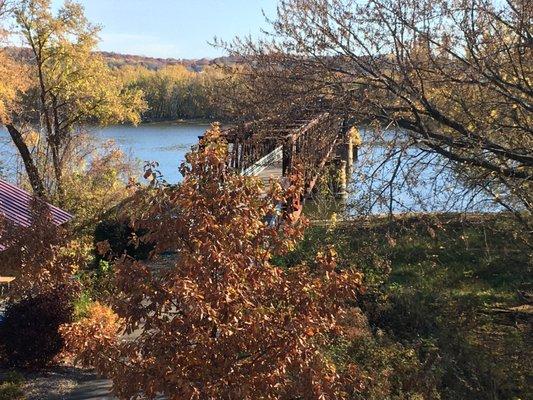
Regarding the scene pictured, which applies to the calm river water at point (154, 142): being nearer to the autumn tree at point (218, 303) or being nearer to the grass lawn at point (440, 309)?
the grass lawn at point (440, 309)

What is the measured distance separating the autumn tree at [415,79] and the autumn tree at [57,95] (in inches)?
689

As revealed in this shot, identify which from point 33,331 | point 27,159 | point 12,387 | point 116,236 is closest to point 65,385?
point 12,387

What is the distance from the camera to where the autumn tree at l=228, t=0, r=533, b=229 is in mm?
8992

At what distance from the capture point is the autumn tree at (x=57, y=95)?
25312mm

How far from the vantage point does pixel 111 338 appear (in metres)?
5.11

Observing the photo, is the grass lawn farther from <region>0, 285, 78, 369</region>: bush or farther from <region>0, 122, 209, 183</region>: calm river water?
<region>0, 122, 209, 183</region>: calm river water

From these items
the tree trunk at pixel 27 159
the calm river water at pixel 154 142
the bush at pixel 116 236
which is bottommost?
the bush at pixel 116 236

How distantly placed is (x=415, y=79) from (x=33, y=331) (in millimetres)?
7381

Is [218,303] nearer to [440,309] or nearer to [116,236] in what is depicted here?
[440,309]

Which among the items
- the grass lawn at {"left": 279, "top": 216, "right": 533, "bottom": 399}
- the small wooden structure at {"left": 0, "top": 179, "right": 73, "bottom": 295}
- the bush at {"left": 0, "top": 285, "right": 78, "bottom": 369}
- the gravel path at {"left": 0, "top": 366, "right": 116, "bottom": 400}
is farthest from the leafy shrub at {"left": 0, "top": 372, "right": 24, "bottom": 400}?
the small wooden structure at {"left": 0, "top": 179, "right": 73, "bottom": 295}

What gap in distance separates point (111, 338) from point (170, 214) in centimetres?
116

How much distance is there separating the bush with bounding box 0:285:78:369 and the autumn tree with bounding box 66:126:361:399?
5484 millimetres

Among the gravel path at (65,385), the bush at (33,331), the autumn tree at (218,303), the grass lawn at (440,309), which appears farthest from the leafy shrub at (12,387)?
the grass lawn at (440,309)

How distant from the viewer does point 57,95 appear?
90.1ft
